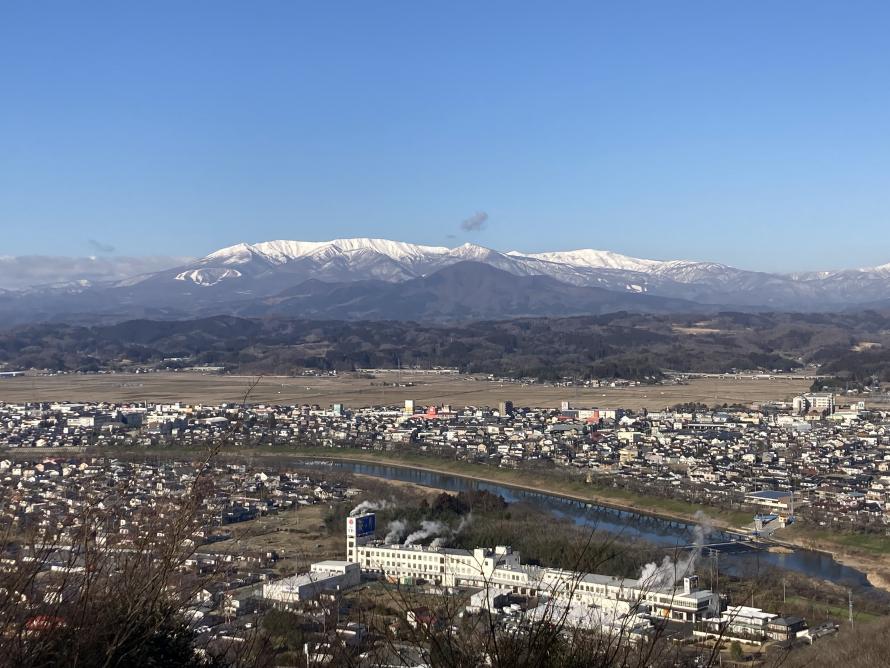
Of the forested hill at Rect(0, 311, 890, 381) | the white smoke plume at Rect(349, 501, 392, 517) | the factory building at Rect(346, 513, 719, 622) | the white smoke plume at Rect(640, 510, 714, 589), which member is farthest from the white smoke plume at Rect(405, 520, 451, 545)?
the forested hill at Rect(0, 311, 890, 381)

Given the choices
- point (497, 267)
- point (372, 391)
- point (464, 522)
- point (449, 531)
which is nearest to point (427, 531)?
point (449, 531)

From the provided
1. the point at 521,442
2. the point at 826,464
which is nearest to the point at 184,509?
the point at 826,464

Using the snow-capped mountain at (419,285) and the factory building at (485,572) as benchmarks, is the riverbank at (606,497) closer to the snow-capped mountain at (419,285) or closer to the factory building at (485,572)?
the factory building at (485,572)

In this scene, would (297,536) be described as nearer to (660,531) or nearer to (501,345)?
(660,531)

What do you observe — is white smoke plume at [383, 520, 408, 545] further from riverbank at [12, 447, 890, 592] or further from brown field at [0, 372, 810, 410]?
brown field at [0, 372, 810, 410]

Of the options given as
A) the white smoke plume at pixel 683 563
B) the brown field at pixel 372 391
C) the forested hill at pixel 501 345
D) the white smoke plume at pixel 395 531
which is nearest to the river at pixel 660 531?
the white smoke plume at pixel 683 563
